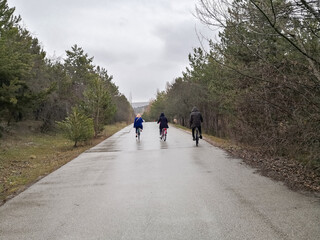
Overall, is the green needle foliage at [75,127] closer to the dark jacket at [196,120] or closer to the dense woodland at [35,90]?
the dense woodland at [35,90]

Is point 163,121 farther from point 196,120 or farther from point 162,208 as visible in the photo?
point 162,208

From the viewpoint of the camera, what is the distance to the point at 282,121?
7.34 m

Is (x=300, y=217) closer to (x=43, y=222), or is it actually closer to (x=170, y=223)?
(x=170, y=223)

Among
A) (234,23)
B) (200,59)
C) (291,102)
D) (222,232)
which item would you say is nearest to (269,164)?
(291,102)

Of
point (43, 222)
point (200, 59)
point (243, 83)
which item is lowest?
point (43, 222)

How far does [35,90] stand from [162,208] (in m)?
20.3

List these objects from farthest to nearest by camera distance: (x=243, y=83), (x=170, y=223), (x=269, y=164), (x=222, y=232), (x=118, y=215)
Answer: (x=243, y=83), (x=269, y=164), (x=118, y=215), (x=170, y=223), (x=222, y=232)

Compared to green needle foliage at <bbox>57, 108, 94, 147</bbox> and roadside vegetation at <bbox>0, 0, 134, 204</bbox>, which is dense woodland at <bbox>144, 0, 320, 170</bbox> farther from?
green needle foliage at <bbox>57, 108, 94, 147</bbox>

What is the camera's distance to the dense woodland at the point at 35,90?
15.2 metres

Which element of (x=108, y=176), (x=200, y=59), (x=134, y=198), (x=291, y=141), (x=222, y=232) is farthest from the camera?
(x=200, y=59)

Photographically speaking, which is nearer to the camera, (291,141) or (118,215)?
(118,215)

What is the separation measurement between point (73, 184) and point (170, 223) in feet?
11.2

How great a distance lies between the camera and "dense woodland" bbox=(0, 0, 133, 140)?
15.2 meters

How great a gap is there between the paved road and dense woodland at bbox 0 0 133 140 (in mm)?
8986
